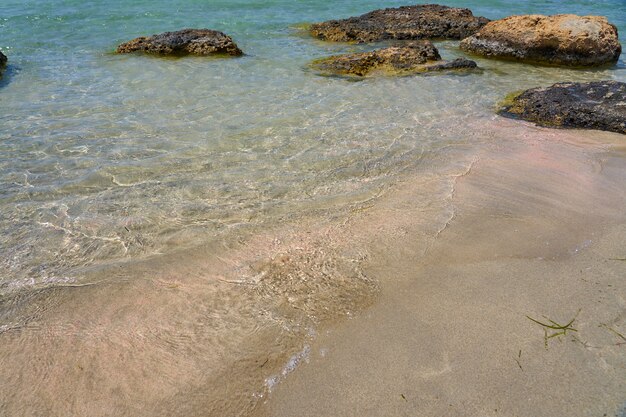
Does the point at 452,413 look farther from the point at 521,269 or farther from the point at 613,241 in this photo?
the point at 613,241

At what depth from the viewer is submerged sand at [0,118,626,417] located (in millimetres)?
2600

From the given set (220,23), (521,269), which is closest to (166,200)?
(521,269)

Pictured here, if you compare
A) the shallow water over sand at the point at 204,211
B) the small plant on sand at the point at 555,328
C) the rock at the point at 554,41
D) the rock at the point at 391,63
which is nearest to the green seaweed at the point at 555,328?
the small plant on sand at the point at 555,328

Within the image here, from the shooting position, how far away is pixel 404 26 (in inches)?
512

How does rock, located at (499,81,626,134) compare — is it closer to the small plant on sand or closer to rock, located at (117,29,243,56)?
the small plant on sand

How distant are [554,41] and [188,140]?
27.1ft

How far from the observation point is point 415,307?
3236mm

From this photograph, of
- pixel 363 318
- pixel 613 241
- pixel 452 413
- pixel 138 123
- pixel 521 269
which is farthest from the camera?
pixel 138 123

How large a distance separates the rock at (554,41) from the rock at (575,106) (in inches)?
118

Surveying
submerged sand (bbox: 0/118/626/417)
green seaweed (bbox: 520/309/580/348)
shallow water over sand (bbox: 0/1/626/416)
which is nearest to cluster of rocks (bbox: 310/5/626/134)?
shallow water over sand (bbox: 0/1/626/416)

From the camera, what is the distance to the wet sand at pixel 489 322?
258 centimetres

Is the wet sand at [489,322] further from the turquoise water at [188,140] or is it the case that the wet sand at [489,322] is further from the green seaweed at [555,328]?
the turquoise water at [188,140]

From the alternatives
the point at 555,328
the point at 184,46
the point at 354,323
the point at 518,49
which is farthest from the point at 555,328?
the point at 184,46

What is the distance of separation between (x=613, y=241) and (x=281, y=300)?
9.05ft
